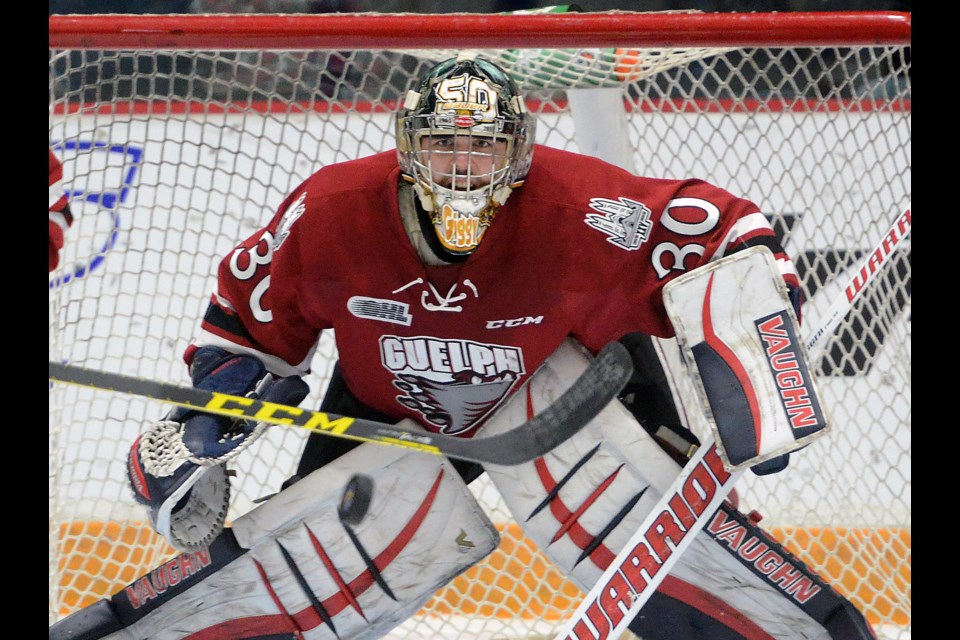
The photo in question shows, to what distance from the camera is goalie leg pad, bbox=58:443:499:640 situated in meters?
1.77

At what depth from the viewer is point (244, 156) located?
2301 mm

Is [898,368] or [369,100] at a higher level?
[369,100]

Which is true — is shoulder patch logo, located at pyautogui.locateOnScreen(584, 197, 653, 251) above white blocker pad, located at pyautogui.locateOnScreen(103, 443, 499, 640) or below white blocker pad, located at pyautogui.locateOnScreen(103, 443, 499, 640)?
above

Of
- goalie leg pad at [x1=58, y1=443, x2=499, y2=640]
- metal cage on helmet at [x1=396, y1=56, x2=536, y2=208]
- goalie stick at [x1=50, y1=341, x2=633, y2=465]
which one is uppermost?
metal cage on helmet at [x1=396, y1=56, x2=536, y2=208]

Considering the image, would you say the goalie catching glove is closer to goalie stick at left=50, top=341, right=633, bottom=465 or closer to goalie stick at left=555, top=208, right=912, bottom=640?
goalie stick at left=50, top=341, right=633, bottom=465

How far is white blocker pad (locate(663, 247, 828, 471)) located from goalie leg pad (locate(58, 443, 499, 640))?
46 cm

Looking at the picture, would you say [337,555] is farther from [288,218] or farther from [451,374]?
[288,218]

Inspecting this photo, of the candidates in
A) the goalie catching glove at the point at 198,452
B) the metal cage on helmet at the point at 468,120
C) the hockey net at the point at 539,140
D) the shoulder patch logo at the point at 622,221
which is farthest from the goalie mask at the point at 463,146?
the goalie catching glove at the point at 198,452

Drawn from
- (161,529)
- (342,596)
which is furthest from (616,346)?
(161,529)

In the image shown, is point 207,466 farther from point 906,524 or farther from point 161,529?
point 906,524

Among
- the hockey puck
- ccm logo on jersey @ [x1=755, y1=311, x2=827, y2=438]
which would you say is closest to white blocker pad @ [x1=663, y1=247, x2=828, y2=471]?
ccm logo on jersey @ [x1=755, y1=311, x2=827, y2=438]
